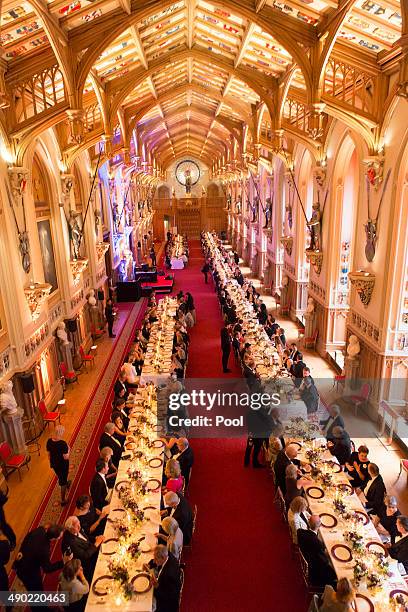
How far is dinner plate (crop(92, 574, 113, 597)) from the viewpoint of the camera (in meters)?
4.80

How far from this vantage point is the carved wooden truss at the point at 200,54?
7.66 metres

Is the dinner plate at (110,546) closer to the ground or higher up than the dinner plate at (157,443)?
closer to the ground

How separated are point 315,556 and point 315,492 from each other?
1.16 meters

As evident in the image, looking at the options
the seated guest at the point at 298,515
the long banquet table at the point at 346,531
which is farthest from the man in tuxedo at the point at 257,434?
the seated guest at the point at 298,515

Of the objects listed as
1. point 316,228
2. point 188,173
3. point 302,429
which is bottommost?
point 302,429

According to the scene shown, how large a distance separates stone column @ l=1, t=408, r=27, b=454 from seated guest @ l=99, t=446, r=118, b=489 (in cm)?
226

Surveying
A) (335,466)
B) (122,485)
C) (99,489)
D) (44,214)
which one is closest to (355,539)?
(335,466)

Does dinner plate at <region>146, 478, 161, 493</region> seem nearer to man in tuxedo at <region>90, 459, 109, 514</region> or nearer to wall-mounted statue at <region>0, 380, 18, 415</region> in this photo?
man in tuxedo at <region>90, 459, 109, 514</region>

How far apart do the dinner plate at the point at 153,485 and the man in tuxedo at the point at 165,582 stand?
1.48 m

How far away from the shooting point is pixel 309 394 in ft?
29.0

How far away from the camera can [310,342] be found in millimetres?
13750

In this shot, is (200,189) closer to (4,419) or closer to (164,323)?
(164,323)

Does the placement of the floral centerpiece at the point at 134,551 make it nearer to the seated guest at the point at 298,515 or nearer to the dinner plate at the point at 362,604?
the seated guest at the point at 298,515

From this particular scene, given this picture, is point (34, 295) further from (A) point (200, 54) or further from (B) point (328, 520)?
(A) point (200, 54)
